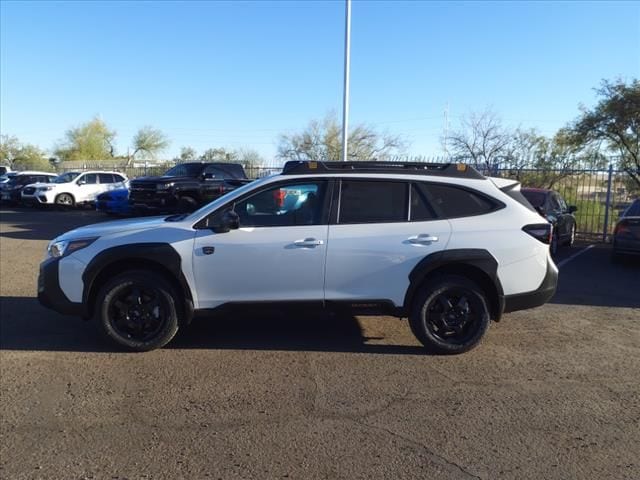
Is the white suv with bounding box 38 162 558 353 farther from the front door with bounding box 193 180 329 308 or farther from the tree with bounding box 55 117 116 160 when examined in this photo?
the tree with bounding box 55 117 116 160

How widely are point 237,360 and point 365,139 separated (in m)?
32.5

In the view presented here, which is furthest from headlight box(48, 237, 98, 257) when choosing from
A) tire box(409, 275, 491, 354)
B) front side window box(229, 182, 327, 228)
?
tire box(409, 275, 491, 354)

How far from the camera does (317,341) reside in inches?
221

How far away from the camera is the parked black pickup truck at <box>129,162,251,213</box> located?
611 inches

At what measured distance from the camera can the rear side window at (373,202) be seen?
17.1 ft

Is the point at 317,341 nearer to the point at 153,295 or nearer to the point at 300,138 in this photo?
the point at 153,295

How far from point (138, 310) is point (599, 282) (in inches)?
294

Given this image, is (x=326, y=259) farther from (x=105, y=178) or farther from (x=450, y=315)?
(x=105, y=178)

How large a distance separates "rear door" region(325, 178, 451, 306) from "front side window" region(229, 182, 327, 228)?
0.21 metres

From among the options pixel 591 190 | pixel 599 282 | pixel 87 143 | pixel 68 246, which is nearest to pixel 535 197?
pixel 599 282

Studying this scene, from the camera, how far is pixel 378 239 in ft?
16.7

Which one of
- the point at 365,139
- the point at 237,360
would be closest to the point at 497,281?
the point at 237,360

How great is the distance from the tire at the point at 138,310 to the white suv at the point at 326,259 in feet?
0.04

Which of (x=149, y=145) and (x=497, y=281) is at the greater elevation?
(x=149, y=145)
